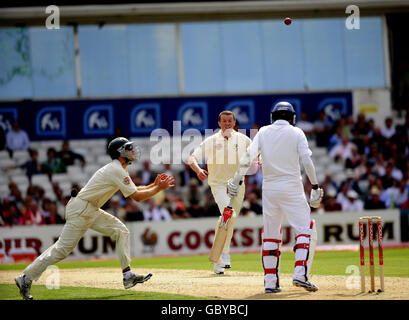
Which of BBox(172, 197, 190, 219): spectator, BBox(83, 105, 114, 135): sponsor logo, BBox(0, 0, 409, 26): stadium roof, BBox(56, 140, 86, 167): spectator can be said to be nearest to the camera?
BBox(172, 197, 190, 219): spectator

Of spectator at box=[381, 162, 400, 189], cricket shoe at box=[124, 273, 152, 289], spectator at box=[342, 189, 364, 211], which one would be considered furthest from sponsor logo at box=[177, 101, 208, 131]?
cricket shoe at box=[124, 273, 152, 289]

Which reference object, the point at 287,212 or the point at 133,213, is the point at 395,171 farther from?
the point at 287,212

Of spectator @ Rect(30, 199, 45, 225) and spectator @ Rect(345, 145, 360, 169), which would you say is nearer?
spectator @ Rect(30, 199, 45, 225)

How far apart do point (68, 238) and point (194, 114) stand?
54.8ft

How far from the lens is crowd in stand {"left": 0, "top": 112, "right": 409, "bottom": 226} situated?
69.5 feet

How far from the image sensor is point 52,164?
23938 mm

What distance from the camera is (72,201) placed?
412 inches

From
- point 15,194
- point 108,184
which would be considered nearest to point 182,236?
point 15,194

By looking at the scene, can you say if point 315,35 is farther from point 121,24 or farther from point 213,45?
point 121,24

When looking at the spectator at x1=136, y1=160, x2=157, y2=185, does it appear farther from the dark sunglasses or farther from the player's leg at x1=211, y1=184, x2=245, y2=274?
the dark sunglasses

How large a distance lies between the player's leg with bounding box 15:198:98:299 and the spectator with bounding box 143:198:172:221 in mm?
10958

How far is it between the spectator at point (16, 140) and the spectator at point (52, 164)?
1.30 m

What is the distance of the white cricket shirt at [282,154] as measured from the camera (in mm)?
10086
